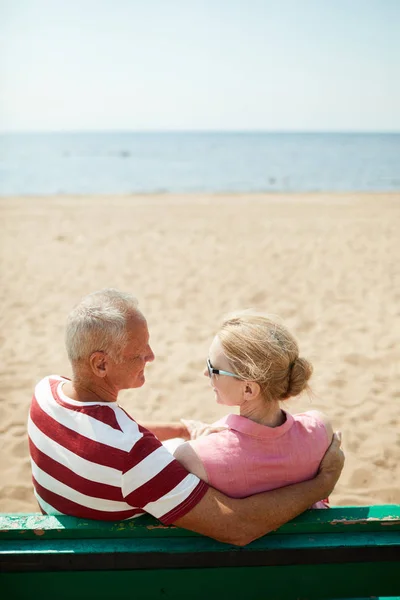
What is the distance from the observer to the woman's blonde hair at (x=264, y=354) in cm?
185

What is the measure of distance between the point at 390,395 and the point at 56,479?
3.67 metres

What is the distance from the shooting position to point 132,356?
6.55ft

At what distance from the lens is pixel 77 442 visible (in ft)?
5.68

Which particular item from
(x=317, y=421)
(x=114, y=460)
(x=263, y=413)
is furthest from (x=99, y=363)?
(x=317, y=421)

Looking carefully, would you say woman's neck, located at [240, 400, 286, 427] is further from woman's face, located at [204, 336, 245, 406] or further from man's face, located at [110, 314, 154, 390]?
man's face, located at [110, 314, 154, 390]

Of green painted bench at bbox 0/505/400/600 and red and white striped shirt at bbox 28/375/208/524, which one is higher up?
red and white striped shirt at bbox 28/375/208/524

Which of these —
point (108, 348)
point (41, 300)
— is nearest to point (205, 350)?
point (41, 300)

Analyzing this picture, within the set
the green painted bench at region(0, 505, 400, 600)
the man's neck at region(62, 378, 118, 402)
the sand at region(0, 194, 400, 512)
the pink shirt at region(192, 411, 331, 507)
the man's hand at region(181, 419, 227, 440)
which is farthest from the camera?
the sand at region(0, 194, 400, 512)

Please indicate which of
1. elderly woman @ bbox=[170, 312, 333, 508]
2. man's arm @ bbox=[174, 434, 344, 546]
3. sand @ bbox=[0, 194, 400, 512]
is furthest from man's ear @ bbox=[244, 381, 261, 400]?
sand @ bbox=[0, 194, 400, 512]

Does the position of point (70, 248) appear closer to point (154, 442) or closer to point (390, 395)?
point (390, 395)

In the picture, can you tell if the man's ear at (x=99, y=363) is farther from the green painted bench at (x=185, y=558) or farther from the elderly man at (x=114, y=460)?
the green painted bench at (x=185, y=558)

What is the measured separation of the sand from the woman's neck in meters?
1.89

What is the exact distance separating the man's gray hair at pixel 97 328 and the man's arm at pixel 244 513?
0.59 meters

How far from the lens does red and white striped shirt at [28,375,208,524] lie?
5.40 feet
